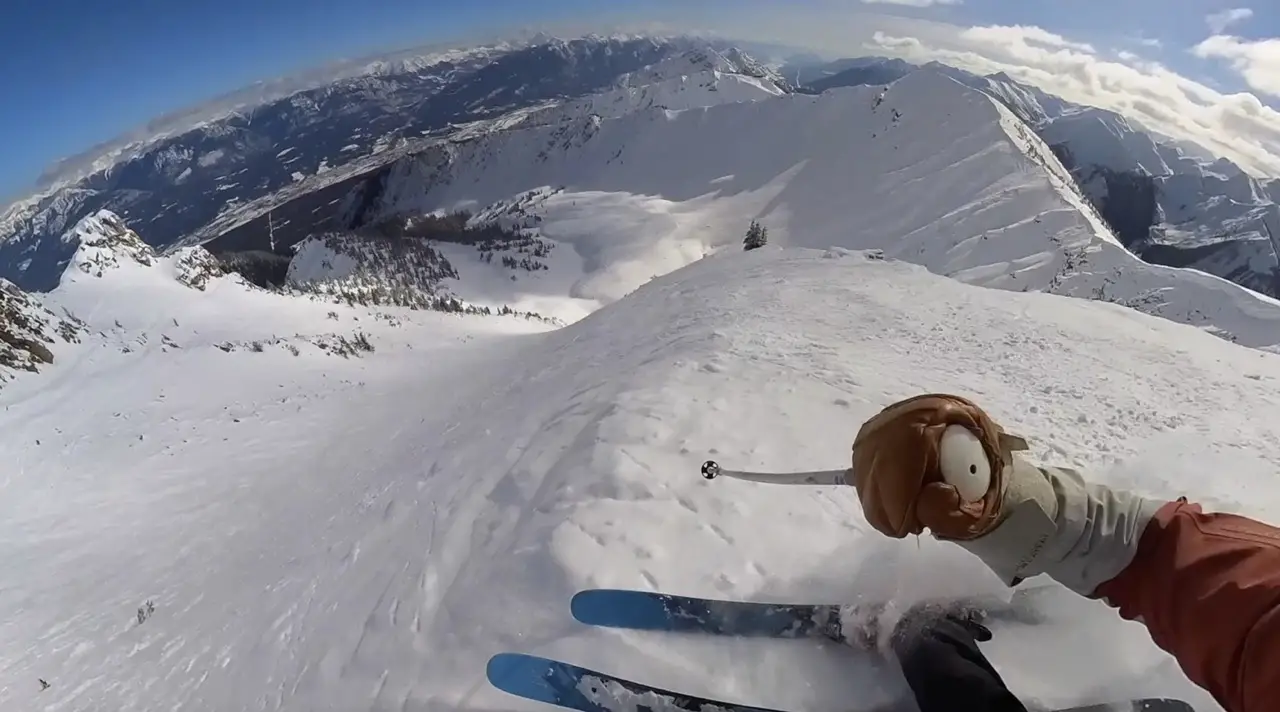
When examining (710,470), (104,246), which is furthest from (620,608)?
(104,246)

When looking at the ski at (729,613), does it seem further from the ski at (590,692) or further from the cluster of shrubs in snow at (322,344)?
the cluster of shrubs in snow at (322,344)

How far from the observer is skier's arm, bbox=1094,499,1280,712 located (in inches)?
89.3

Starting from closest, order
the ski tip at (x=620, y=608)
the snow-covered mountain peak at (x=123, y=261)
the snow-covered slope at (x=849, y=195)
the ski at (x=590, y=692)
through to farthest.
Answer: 1. the ski at (x=590, y=692)
2. the ski tip at (x=620, y=608)
3. the snow-covered mountain peak at (x=123, y=261)
4. the snow-covered slope at (x=849, y=195)

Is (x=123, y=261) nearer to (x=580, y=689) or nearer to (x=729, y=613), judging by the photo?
(x=580, y=689)

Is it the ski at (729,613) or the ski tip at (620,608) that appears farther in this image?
the ski tip at (620,608)

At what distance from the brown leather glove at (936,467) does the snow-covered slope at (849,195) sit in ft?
95.6

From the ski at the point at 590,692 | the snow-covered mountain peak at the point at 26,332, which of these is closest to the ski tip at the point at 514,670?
the ski at the point at 590,692

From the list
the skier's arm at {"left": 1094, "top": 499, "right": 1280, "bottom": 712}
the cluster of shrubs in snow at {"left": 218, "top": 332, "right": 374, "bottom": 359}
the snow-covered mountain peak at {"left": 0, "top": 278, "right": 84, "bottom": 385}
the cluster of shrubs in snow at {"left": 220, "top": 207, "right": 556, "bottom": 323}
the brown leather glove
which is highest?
the brown leather glove

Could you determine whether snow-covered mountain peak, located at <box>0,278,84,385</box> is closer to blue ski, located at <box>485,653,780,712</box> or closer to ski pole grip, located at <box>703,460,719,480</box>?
blue ski, located at <box>485,653,780,712</box>

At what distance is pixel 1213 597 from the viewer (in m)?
2.53

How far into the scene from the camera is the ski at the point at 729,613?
12.8 ft

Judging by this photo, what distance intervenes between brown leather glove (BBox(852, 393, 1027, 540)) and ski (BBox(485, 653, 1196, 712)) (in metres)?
1.21

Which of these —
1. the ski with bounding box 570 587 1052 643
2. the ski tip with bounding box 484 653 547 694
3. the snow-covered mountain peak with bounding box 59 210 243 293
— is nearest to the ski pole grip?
the ski with bounding box 570 587 1052 643

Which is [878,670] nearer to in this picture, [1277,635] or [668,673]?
[668,673]
